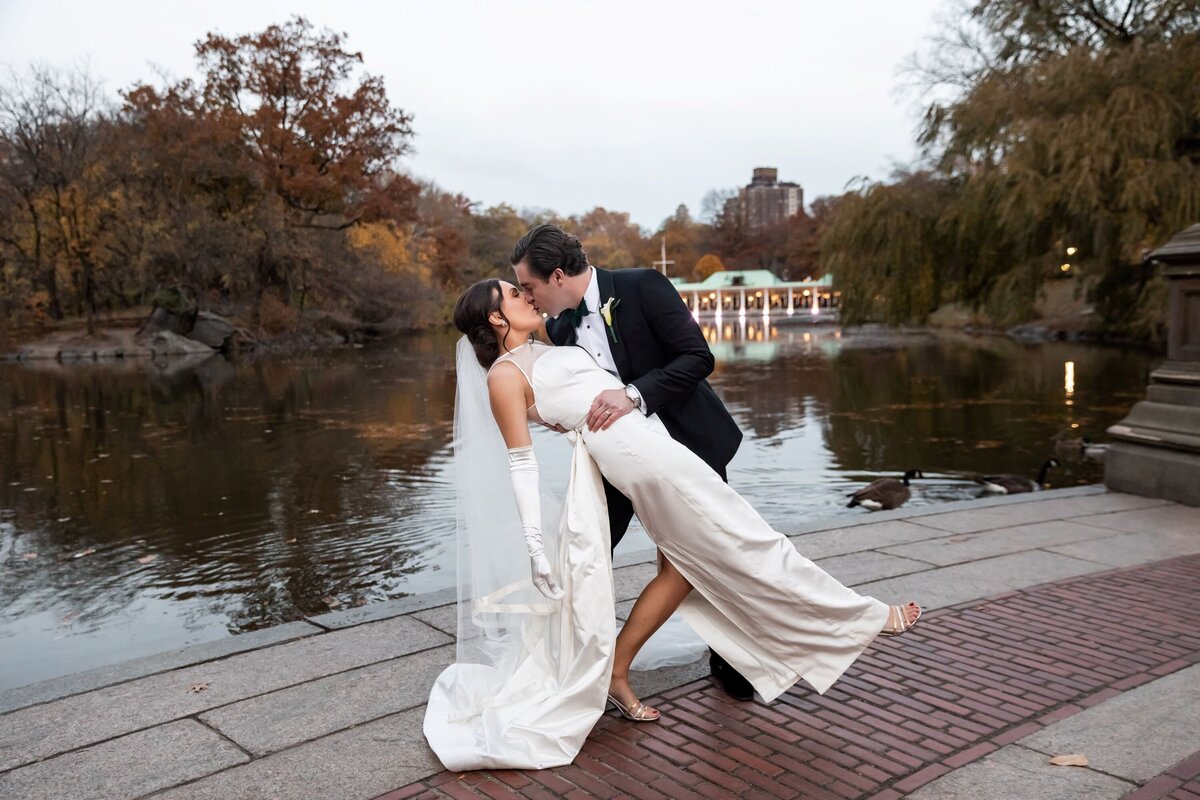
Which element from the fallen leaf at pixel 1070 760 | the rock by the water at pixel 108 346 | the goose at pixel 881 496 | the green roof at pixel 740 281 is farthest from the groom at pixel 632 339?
the green roof at pixel 740 281

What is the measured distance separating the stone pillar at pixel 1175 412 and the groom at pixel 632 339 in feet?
15.4

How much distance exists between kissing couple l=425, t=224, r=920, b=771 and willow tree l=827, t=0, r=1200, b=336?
14.8 m

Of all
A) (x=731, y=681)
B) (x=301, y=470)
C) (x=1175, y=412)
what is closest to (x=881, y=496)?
(x=1175, y=412)

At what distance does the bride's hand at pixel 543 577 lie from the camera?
326cm

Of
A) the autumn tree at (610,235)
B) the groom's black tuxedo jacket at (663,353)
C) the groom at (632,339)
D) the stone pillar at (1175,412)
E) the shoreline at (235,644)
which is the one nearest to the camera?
the groom at (632,339)

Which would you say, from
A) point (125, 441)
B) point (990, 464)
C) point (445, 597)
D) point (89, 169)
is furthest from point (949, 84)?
point (89, 169)

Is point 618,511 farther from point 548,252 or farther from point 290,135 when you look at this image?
point 290,135

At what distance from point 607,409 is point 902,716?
1.47 metres

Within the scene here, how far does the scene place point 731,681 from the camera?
11.7 ft

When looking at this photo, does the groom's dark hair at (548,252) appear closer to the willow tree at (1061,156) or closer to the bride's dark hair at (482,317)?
the bride's dark hair at (482,317)

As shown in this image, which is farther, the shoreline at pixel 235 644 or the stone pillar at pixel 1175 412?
the stone pillar at pixel 1175 412

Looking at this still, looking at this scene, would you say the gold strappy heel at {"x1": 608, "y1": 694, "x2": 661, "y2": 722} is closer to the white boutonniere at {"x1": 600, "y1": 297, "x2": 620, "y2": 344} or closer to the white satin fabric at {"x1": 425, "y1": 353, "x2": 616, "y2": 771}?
the white satin fabric at {"x1": 425, "y1": 353, "x2": 616, "y2": 771}

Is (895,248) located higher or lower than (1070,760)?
higher

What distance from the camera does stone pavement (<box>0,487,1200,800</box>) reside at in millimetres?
2914
